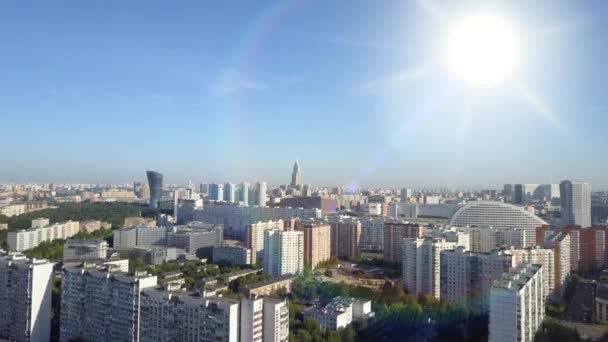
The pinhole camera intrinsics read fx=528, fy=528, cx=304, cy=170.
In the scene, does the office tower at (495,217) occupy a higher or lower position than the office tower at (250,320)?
higher

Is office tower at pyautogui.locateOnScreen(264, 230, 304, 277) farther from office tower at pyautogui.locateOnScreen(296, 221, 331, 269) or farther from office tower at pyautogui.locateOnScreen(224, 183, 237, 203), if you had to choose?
office tower at pyautogui.locateOnScreen(224, 183, 237, 203)

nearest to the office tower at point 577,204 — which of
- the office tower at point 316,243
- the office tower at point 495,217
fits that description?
the office tower at point 495,217

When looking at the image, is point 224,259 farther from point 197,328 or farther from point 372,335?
point 197,328

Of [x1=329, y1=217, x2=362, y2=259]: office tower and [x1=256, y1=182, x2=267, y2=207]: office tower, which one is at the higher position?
[x1=256, y1=182, x2=267, y2=207]: office tower

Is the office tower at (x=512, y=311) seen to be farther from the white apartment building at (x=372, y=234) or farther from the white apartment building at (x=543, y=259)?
the white apartment building at (x=372, y=234)

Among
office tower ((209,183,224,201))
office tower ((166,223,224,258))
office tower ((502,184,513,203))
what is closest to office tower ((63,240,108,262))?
office tower ((166,223,224,258))

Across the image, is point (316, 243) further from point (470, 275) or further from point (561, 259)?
point (561, 259)
